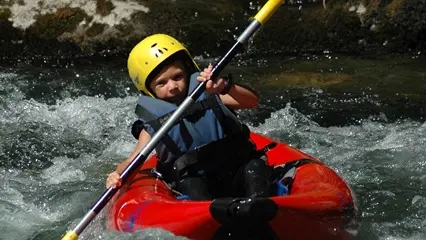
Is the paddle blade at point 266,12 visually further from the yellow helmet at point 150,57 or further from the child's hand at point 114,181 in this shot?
the child's hand at point 114,181

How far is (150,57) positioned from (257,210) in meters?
1.48

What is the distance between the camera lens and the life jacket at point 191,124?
178 inches

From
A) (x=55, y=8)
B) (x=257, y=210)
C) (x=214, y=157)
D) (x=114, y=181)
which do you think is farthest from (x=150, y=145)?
(x=55, y=8)

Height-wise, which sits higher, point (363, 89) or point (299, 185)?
point (299, 185)

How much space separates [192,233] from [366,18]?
20.0 ft

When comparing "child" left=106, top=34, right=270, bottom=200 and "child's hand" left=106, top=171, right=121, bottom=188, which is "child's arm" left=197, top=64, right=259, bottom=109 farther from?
"child's hand" left=106, top=171, right=121, bottom=188

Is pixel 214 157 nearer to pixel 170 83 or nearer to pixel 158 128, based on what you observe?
pixel 158 128

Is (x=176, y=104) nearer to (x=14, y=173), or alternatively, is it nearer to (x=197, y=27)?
(x=14, y=173)

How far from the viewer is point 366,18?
9148mm

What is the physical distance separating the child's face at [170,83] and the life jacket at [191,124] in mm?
49

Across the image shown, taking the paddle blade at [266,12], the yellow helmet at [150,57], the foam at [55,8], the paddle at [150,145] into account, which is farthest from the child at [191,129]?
the foam at [55,8]

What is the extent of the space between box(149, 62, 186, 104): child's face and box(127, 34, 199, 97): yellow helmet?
5 cm

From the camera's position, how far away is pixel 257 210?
3445mm

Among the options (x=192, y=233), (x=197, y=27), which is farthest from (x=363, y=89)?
(x=192, y=233)
